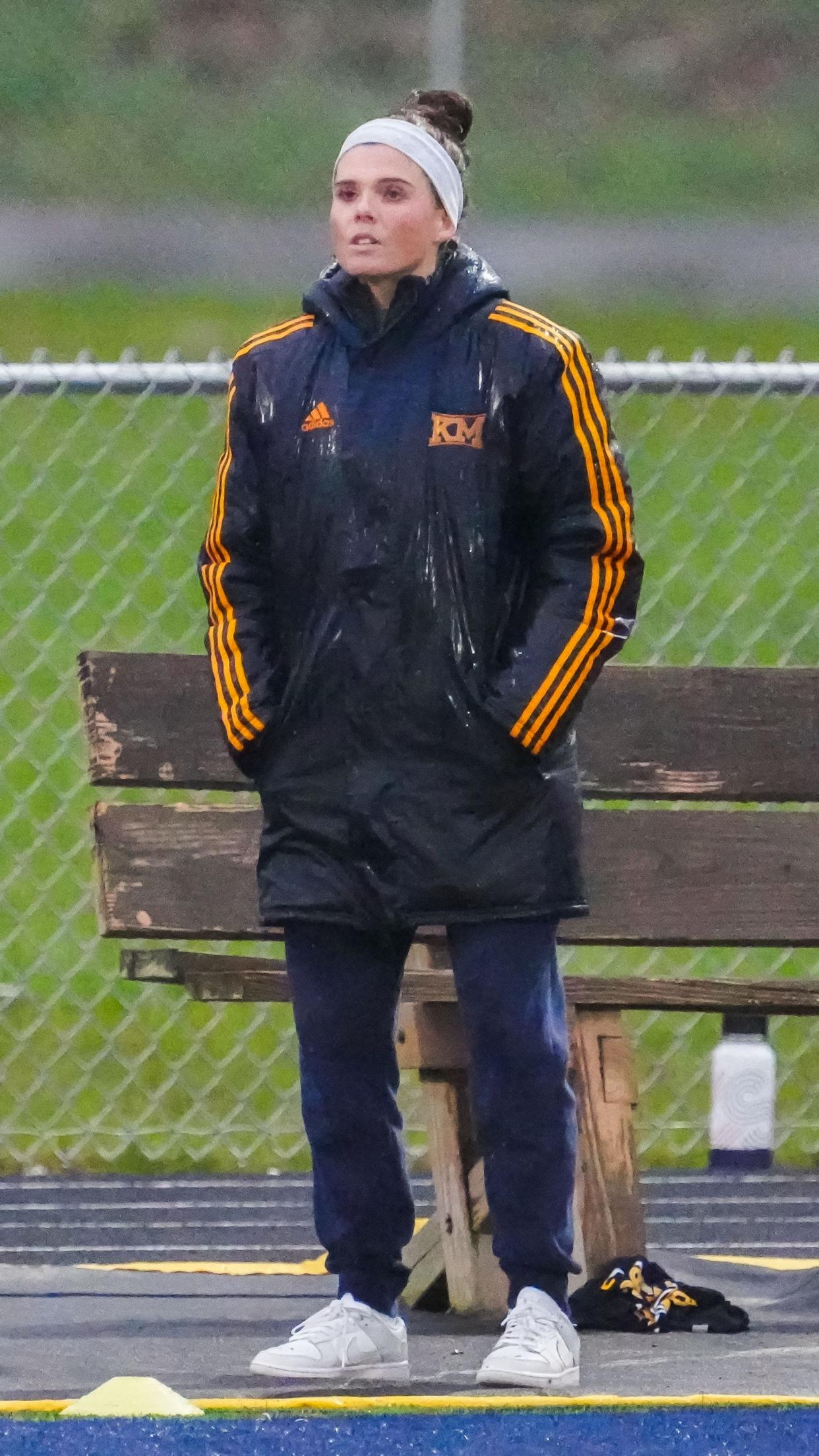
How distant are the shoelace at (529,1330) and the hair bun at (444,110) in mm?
1530

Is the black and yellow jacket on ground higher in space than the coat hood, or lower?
lower

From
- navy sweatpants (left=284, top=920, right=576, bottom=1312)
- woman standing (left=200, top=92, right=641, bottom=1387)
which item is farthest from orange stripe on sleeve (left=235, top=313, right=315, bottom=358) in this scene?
navy sweatpants (left=284, top=920, right=576, bottom=1312)

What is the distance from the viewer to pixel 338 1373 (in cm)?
327

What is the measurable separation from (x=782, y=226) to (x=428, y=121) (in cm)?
2592

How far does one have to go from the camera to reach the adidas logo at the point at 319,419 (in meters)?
3.27

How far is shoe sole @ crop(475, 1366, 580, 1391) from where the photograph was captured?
10.4 ft

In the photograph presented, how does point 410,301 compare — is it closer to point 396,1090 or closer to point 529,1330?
point 396,1090

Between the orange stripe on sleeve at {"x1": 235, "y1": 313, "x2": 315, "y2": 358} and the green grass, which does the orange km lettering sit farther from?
the green grass

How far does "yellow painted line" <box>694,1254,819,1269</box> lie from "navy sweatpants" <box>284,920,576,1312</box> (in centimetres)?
118

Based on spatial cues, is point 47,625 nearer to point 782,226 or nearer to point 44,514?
point 44,514

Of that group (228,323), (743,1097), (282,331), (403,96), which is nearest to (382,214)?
(282,331)

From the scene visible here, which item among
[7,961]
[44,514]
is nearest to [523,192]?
[44,514]

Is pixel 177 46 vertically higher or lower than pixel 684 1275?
higher

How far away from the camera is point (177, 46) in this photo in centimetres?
3247
